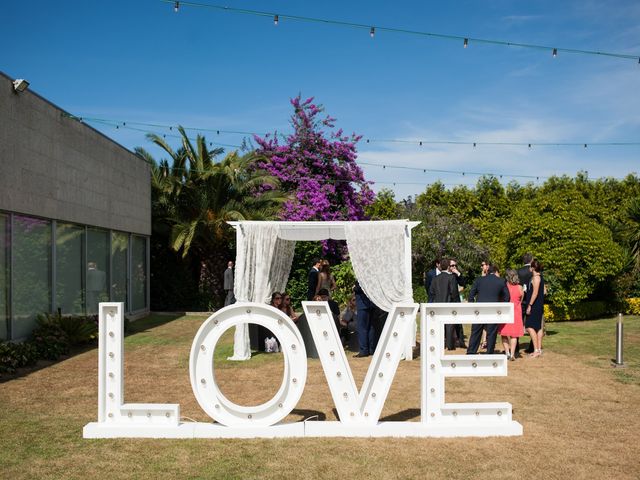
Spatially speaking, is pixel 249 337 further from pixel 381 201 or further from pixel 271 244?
pixel 381 201

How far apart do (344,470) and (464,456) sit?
3.65ft

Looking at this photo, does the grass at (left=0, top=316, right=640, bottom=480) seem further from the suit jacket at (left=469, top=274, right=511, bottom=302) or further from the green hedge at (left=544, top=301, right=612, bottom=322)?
the green hedge at (left=544, top=301, right=612, bottom=322)

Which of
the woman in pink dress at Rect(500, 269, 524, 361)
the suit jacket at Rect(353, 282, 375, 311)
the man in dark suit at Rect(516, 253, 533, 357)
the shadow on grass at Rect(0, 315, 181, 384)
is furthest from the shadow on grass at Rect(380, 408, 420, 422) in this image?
the shadow on grass at Rect(0, 315, 181, 384)

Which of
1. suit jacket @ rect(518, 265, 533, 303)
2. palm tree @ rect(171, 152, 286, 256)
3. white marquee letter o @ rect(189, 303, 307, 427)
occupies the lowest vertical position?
white marquee letter o @ rect(189, 303, 307, 427)

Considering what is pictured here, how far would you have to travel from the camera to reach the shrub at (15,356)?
9966 mm

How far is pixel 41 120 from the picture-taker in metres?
12.8

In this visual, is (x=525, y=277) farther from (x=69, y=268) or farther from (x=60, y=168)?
(x=60, y=168)

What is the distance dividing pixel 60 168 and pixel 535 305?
9.83 m

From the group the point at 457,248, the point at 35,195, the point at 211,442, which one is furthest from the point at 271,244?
the point at 457,248

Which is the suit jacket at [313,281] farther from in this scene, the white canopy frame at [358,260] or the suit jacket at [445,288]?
the suit jacket at [445,288]

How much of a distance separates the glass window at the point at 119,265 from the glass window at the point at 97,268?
1.55ft

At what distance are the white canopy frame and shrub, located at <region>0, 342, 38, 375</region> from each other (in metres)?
3.34

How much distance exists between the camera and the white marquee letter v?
626cm

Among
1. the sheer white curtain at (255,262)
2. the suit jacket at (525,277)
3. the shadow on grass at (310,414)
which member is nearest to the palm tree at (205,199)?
the sheer white curtain at (255,262)
